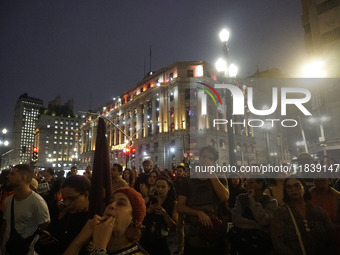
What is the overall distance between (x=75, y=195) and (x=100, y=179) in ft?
2.00

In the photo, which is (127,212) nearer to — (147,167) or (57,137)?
(147,167)

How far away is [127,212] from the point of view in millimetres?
2107

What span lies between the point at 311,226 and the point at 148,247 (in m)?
2.40

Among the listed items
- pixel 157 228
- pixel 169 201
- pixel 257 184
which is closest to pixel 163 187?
pixel 169 201

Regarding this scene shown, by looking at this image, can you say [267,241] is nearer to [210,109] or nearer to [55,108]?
[210,109]

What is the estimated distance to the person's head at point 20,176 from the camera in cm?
384

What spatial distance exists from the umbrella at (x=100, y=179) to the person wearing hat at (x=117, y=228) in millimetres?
224

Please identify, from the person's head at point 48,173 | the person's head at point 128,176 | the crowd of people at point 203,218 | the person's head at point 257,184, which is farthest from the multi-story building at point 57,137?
the person's head at point 257,184

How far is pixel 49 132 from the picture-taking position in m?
124

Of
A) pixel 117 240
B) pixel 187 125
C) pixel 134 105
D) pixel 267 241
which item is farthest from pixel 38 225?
pixel 134 105

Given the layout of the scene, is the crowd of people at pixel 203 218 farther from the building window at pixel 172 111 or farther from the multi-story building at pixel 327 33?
the building window at pixel 172 111

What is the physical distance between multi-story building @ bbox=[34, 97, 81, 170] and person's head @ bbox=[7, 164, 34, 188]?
392 ft

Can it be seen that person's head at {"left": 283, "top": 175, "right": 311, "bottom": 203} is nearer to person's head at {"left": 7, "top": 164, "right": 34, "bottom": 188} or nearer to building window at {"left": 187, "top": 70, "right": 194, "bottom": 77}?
person's head at {"left": 7, "top": 164, "right": 34, "bottom": 188}

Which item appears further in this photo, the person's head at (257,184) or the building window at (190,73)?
the building window at (190,73)
